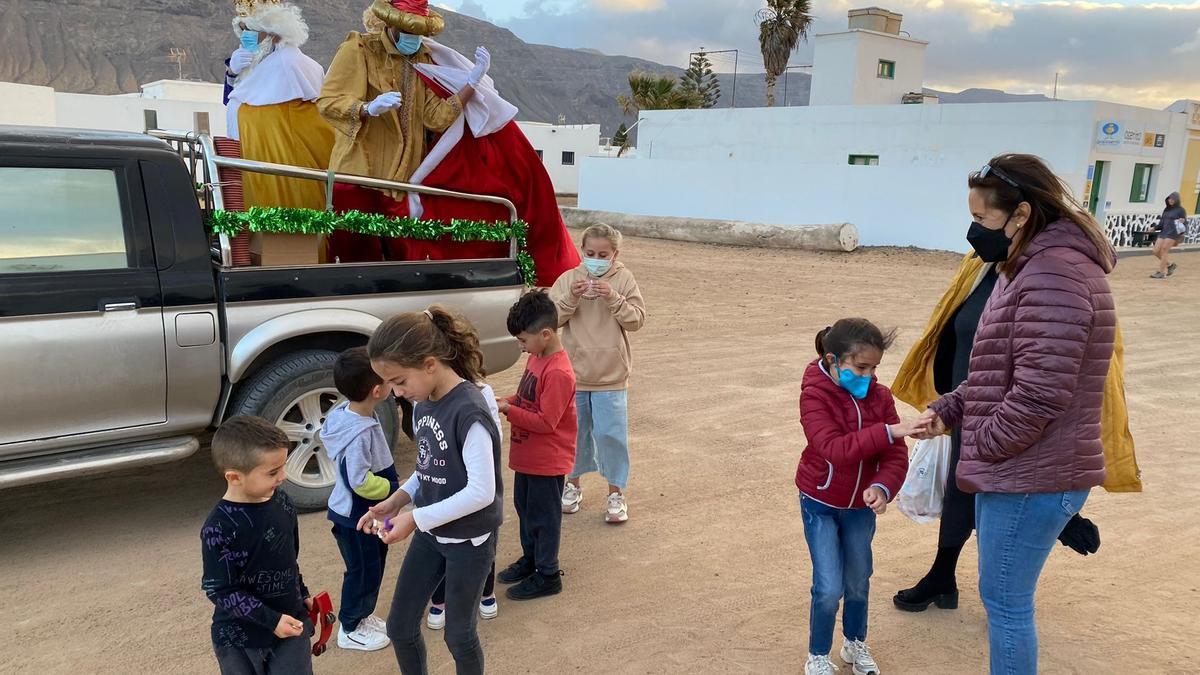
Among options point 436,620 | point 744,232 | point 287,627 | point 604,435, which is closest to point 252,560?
point 287,627

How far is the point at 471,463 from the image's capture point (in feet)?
8.60

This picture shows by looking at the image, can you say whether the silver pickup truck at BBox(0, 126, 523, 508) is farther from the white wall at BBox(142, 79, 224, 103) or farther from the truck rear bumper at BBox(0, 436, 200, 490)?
the white wall at BBox(142, 79, 224, 103)

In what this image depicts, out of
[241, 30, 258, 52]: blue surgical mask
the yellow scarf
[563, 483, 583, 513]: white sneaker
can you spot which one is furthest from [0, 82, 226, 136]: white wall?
the yellow scarf

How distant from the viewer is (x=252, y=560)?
94.1 inches

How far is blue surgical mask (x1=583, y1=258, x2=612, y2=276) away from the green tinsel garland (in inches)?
43.4

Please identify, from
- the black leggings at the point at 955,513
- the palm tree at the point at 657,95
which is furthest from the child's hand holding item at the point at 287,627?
the palm tree at the point at 657,95

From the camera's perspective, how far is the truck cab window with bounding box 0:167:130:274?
379cm

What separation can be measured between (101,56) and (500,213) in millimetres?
109671

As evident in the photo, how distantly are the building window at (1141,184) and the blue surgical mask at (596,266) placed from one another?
2377 cm

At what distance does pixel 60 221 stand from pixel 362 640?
2376 millimetres

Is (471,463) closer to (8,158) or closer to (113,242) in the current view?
(113,242)

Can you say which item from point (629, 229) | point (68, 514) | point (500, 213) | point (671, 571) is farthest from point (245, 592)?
point (629, 229)

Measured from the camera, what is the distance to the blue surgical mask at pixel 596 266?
441cm

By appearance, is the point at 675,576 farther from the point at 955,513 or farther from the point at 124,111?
the point at 124,111
